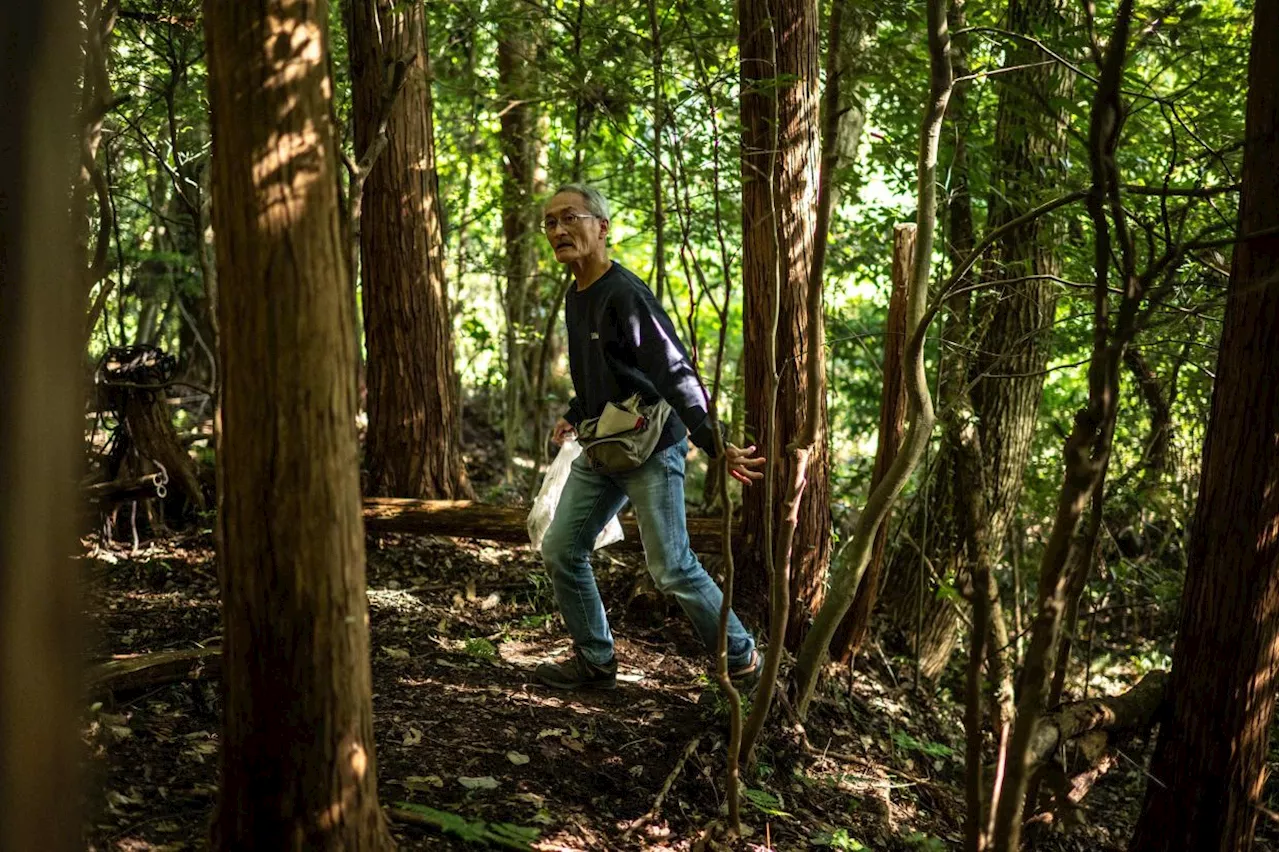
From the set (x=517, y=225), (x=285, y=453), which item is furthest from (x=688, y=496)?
(x=285, y=453)

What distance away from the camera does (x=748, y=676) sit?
511 cm

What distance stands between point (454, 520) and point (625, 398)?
275 centimetres

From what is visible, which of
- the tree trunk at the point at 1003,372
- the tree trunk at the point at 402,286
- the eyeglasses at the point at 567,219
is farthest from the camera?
the tree trunk at the point at 402,286

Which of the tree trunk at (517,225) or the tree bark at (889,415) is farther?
the tree trunk at (517,225)

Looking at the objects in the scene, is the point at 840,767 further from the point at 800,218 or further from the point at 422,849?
the point at 800,218

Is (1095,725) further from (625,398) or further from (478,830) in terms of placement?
(478,830)

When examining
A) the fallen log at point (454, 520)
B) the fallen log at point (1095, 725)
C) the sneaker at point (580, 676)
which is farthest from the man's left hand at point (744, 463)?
the fallen log at point (454, 520)

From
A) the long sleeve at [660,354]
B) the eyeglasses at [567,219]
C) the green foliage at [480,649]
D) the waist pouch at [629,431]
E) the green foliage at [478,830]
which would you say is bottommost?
the green foliage at [478,830]

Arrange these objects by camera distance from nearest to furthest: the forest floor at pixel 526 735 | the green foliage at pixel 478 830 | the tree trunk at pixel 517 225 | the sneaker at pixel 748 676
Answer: the green foliage at pixel 478 830 → the forest floor at pixel 526 735 → the sneaker at pixel 748 676 → the tree trunk at pixel 517 225

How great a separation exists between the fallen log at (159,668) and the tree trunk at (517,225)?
5.29 meters

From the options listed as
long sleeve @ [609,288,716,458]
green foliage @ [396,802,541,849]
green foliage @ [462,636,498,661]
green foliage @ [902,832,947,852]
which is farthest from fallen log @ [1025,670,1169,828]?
green foliage @ [462,636,498,661]

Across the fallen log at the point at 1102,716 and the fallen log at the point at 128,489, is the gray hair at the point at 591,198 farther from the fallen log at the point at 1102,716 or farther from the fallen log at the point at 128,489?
the fallen log at the point at 128,489

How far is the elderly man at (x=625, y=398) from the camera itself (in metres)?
4.72

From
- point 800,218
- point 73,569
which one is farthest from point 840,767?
point 73,569
